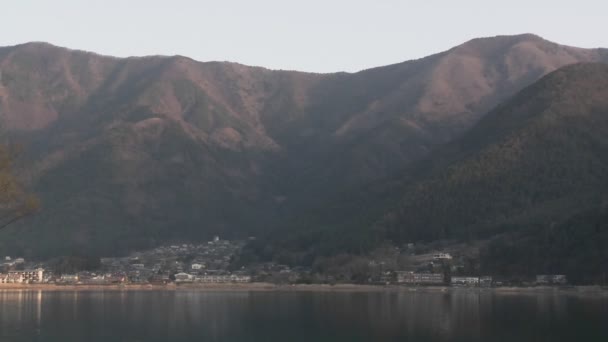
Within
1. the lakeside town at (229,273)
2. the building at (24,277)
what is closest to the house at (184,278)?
the lakeside town at (229,273)

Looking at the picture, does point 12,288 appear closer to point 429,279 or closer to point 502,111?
point 429,279

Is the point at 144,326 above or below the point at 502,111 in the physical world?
below

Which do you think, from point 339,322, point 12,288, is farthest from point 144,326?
point 12,288

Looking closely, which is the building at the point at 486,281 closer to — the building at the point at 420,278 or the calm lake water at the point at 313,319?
the building at the point at 420,278

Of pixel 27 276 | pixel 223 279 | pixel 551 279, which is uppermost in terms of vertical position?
pixel 27 276

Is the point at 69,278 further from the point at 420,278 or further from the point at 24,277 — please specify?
the point at 420,278

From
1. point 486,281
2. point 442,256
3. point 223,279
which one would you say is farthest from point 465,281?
point 223,279
